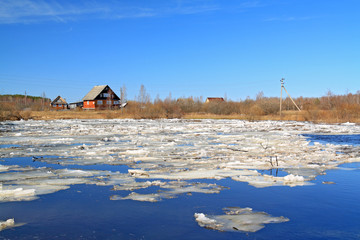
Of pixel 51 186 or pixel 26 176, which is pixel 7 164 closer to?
pixel 26 176

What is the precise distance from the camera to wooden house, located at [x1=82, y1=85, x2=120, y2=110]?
68.0 metres

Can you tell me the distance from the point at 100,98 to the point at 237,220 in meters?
67.4

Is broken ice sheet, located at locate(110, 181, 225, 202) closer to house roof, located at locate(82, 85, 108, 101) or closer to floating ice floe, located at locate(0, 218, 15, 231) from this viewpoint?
floating ice floe, located at locate(0, 218, 15, 231)

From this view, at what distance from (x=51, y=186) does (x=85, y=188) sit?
0.66 meters

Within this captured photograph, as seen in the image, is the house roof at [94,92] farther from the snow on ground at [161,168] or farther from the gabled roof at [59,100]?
the snow on ground at [161,168]

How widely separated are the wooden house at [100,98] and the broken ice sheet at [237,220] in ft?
211

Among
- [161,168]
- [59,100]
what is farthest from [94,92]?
[161,168]

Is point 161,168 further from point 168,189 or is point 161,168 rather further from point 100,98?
point 100,98

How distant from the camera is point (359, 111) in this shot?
1183 inches

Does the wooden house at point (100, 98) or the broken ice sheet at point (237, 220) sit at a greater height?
the wooden house at point (100, 98)

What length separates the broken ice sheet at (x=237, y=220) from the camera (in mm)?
4086

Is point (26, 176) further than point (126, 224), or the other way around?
point (26, 176)

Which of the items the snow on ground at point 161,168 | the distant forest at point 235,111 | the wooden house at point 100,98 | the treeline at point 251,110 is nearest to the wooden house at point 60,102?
the wooden house at point 100,98

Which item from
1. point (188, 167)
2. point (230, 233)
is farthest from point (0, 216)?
point (188, 167)
